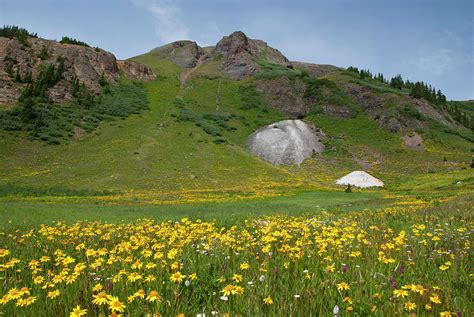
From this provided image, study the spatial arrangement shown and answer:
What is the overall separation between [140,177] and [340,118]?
224 ft

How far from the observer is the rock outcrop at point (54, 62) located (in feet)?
221

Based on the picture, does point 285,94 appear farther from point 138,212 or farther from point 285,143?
point 138,212

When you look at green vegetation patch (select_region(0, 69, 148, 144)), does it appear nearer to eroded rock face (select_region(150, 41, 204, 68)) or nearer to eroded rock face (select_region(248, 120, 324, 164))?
eroded rock face (select_region(248, 120, 324, 164))

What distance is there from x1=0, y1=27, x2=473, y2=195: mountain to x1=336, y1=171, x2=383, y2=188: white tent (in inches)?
111

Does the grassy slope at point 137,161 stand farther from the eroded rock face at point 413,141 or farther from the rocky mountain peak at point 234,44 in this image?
the rocky mountain peak at point 234,44

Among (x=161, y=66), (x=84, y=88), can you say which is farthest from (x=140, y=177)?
(x=161, y=66)

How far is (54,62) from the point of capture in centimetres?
7844

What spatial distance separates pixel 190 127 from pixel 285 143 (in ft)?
73.5

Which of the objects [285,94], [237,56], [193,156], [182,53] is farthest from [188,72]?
[193,156]

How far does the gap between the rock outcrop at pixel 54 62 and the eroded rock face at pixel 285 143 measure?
4381 centimetres

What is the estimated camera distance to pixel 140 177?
159 feet

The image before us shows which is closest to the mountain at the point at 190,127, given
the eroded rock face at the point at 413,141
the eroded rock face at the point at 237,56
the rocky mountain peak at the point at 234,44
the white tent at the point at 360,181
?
the eroded rock face at the point at 413,141

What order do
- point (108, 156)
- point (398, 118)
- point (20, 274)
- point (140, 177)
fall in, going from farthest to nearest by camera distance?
point (398, 118) → point (108, 156) → point (140, 177) → point (20, 274)

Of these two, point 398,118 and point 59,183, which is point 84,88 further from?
point 398,118
